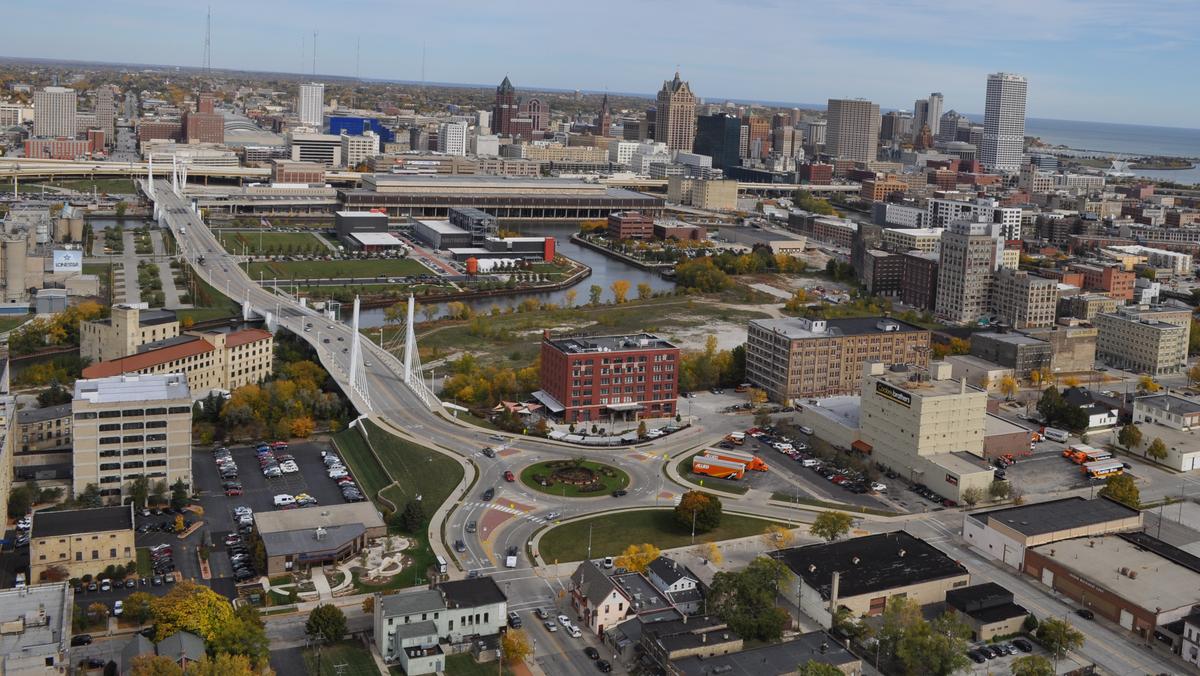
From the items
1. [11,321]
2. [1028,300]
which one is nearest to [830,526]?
[1028,300]

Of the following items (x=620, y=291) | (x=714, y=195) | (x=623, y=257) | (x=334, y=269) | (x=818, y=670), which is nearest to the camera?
(x=818, y=670)

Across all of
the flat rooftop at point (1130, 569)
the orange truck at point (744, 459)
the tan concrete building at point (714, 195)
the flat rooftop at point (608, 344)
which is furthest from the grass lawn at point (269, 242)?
the flat rooftop at point (1130, 569)

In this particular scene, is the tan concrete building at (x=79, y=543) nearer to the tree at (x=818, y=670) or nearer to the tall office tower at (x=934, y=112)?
the tree at (x=818, y=670)

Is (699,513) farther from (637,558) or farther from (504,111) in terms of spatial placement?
(504,111)

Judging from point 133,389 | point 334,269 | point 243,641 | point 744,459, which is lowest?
point 243,641

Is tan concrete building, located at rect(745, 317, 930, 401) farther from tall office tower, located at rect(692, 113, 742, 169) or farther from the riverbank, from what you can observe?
tall office tower, located at rect(692, 113, 742, 169)
